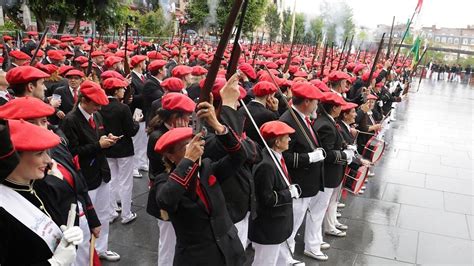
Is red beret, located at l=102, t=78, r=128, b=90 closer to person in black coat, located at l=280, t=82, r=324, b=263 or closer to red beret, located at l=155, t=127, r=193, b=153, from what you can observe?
person in black coat, located at l=280, t=82, r=324, b=263

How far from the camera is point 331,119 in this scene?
212 inches

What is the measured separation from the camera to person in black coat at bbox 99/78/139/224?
5.61 m

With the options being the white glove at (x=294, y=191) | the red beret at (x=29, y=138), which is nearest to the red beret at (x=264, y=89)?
the white glove at (x=294, y=191)

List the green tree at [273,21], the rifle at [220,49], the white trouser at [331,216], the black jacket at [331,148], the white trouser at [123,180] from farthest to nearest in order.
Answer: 1. the green tree at [273,21]
2. the white trouser at [331,216]
3. the white trouser at [123,180]
4. the black jacket at [331,148]
5. the rifle at [220,49]

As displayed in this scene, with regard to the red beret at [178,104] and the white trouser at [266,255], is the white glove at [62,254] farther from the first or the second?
the white trouser at [266,255]

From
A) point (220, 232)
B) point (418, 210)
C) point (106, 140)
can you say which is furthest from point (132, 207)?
point (418, 210)

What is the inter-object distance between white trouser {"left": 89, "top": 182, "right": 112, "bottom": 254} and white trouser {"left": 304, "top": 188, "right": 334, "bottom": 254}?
100 inches

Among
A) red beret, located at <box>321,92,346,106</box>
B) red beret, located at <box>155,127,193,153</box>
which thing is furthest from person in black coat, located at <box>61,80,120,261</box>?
red beret, located at <box>321,92,346,106</box>

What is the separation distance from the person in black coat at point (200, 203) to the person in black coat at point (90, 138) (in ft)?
5.81

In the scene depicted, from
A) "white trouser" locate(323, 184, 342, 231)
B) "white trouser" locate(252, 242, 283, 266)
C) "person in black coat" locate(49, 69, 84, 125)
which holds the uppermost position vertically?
"person in black coat" locate(49, 69, 84, 125)

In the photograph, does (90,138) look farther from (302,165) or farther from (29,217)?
(302,165)

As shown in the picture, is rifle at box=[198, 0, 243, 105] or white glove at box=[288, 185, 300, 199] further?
white glove at box=[288, 185, 300, 199]

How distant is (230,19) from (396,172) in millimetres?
8276

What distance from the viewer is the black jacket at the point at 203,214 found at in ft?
8.90
